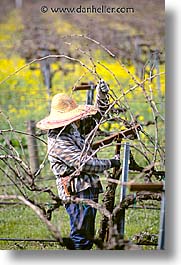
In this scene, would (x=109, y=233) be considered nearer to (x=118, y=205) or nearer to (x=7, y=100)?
(x=118, y=205)

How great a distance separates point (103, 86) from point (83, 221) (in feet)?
1.49

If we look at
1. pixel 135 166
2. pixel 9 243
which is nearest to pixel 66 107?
pixel 135 166

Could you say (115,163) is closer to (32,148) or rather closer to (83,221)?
(83,221)

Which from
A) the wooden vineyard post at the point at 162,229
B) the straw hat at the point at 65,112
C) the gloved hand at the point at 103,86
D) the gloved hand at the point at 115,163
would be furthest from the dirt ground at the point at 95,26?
the wooden vineyard post at the point at 162,229

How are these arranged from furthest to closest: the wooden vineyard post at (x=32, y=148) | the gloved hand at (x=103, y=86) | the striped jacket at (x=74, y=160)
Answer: the wooden vineyard post at (x=32, y=148) < the gloved hand at (x=103, y=86) < the striped jacket at (x=74, y=160)

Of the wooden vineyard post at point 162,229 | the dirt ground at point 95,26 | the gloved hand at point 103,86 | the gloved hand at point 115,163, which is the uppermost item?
the dirt ground at point 95,26

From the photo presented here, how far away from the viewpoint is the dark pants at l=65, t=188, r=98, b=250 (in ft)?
7.54

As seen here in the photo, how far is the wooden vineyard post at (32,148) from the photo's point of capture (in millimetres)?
2485

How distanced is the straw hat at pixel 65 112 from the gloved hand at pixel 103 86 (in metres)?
0.08

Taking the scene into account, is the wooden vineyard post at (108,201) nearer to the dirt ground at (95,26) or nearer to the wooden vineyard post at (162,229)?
the wooden vineyard post at (162,229)

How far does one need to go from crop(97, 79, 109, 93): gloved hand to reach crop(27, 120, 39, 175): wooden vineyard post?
28 cm

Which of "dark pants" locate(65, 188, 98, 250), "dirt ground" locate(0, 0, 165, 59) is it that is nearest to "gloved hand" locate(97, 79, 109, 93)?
"dirt ground" locate(0, 0, 165, 59)

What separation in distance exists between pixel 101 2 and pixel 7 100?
524 mm

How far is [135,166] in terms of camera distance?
2.31 metres
